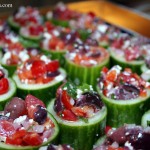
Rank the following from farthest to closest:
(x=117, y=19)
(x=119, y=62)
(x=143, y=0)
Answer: (x=143, y=0) < (x=117, y=19) < (x=119, y=62)

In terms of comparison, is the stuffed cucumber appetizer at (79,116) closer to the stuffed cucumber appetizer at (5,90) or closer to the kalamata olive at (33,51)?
the stuffed cucumber appetizer at (5,90)

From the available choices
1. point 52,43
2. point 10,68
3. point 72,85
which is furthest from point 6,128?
point 52,43

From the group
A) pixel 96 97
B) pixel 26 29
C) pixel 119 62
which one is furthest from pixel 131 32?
pixel 96 97

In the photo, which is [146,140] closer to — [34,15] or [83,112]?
[83,112]

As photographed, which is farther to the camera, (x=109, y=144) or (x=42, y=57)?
(x=42, y=57)

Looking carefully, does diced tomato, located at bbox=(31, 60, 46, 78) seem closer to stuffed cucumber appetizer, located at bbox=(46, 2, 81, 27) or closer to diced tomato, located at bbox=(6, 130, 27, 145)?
diced tomato, located at bbox=(6, 130, 27, 145)

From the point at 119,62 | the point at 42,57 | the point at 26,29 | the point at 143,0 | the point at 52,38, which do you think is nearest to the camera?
the point at 42,57
